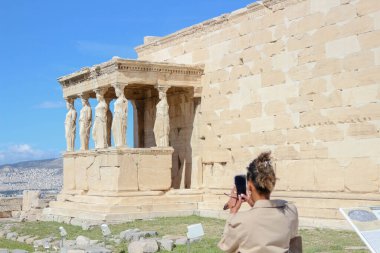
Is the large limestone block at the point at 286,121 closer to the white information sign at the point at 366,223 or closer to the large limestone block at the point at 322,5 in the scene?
the large limestone block at the point at 322,5

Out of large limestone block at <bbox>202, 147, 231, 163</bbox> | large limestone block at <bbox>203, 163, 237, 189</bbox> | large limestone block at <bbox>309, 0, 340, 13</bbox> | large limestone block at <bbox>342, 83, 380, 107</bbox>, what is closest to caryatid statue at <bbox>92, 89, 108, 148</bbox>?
large limestone block at <bbox>202, 147, 231, 163</bbox>

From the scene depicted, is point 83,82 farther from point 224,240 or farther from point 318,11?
point 224,240

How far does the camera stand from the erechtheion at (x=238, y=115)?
39.3 ft

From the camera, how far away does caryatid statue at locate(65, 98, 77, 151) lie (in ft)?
61.2

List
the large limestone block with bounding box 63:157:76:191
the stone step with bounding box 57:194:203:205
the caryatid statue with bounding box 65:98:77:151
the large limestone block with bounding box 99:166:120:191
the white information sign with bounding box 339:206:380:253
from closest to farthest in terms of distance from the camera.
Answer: the white information sign with bounding box 339:206:380:253, the stone step with bounding box 57:194:203:205, the large limestone block with bounding box 99:166:120:191, the large limestone block with bounding box 63:157:76:191, the caryatid statue with bounding box 65:98:77:151

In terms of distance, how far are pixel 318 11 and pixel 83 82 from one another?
7321 millimetres

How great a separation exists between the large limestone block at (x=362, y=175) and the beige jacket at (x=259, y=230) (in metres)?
8.10

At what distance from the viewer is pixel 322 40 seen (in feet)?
41.8

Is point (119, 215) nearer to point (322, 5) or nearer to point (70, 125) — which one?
point (70, 125)

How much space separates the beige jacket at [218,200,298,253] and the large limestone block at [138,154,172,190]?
11.9 meters

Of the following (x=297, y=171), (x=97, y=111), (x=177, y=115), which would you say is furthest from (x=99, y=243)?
(x=177, y=115)

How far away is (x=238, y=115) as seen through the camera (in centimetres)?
1518

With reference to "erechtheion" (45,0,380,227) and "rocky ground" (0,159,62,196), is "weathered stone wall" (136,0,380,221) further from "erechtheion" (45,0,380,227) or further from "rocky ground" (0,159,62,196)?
"rocky ground" (0,159,62,196)

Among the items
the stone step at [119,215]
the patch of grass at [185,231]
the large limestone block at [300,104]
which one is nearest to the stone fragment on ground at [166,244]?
the patch of grass at [185,231]
